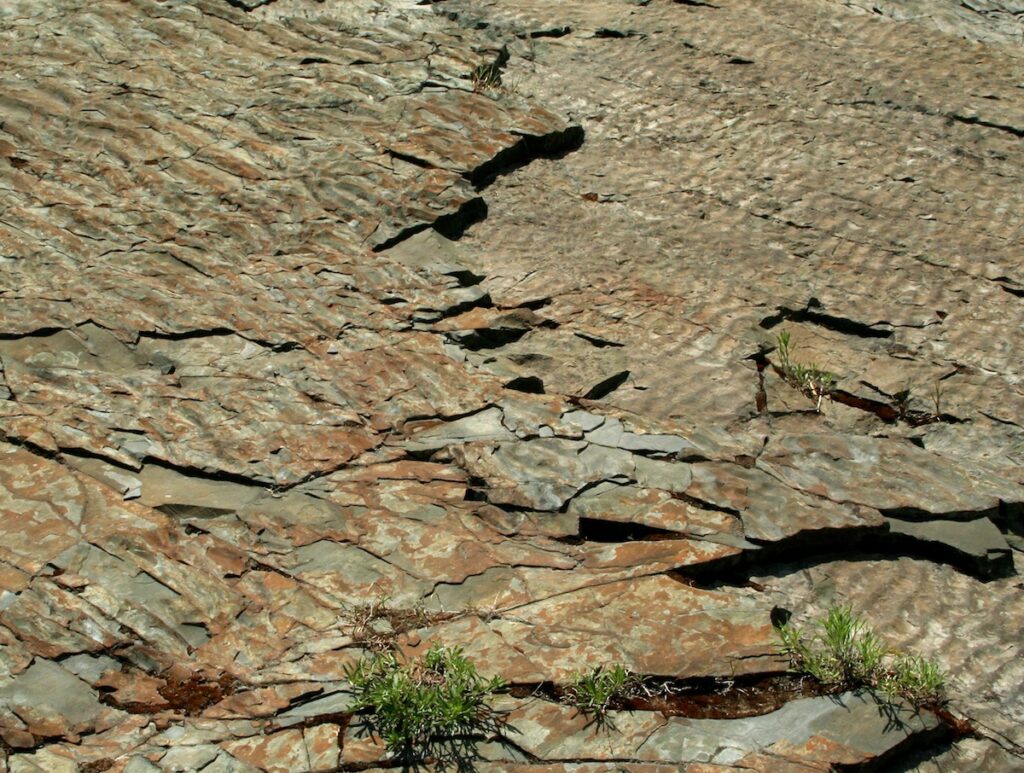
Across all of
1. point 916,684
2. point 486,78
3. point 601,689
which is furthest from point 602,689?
point 486,78

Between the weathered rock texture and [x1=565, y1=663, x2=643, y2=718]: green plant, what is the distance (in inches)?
2.2

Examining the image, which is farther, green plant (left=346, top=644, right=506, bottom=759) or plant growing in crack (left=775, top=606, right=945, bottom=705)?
plant growing in crack (left=775, top=606, right=945, bottom=705)

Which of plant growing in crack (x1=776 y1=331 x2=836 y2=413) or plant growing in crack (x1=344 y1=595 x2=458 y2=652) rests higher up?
plant growing in crack (x1=776 y1=331 x2=836 y2=413)

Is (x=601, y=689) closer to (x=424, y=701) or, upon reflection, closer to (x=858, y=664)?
(x=424, y=701)

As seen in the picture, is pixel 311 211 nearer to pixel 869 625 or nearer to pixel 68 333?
pixel 68 333

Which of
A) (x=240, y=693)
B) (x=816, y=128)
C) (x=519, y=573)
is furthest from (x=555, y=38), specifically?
(x=240, y=693)

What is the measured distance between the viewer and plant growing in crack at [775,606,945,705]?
3.26m

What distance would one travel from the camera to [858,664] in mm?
3312

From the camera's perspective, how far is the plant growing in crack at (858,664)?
326cm

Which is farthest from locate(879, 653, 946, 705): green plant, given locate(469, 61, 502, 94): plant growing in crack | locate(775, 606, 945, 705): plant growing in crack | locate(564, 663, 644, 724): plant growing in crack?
locate(469, 61, 502, 94): plant growing in crack

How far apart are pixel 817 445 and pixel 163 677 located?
7.76 feet

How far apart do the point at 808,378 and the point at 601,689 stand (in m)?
1.93

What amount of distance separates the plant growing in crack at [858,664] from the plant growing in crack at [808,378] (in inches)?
54.2

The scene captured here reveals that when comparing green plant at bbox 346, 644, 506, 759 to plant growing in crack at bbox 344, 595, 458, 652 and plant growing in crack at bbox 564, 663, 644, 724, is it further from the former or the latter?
plant growing in crack at bbox 564, 663, 644, 724
